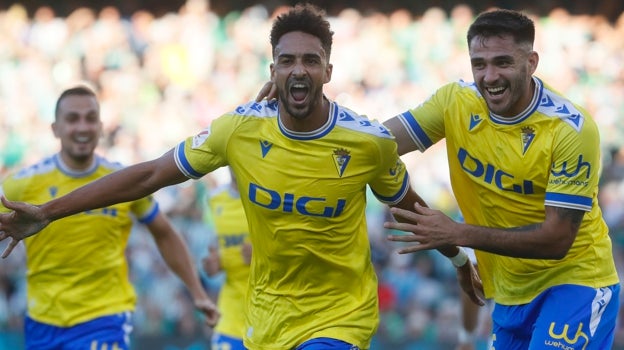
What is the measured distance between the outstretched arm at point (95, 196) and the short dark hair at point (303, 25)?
0.93 meters

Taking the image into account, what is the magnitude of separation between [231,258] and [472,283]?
11.4 feet

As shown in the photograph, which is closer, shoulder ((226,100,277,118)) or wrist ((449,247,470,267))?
shoulder ((226,100,277,118))

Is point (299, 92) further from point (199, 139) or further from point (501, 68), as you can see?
point (501, 68)

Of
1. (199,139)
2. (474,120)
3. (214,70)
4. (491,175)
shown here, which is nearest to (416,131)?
(474,120)

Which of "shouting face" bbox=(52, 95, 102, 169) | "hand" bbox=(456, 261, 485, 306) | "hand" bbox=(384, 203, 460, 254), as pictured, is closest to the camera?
"hand" bbox=(384, 203, 460, 254)

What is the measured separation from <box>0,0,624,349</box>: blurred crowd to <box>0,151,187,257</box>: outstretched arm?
351 inches

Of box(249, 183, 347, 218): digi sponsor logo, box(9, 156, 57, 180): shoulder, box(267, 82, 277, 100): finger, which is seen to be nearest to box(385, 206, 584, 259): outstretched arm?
box(249, 183, 347, 218): digi sponsor logo

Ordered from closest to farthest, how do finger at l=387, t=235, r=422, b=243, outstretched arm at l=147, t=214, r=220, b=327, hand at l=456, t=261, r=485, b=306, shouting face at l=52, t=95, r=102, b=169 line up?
finger at l=387, t=235, r=422, b=243
hand at l=456, t=261, r=485, b=306
shouting face at l=52, t=95, r=102, b=169
outstretched arm at l=147, t=214, r=220, b=327

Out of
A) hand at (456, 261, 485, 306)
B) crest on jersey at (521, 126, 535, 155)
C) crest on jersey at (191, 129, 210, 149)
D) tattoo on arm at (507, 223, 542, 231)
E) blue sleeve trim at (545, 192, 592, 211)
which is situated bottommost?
hand at (456, 261, 485, 306)

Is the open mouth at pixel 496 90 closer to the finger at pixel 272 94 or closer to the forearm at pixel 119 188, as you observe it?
the finger at pixel 272 94

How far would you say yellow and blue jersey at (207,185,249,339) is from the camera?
10164 mm

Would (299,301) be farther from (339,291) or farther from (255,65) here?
(255,65)

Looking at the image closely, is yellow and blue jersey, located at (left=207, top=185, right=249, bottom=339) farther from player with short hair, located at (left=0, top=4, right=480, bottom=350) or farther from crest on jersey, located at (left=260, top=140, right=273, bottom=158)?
crest on jersey, located at (left=260, top=140, right=273, bottom=158)

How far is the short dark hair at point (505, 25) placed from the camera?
21.1 ft
